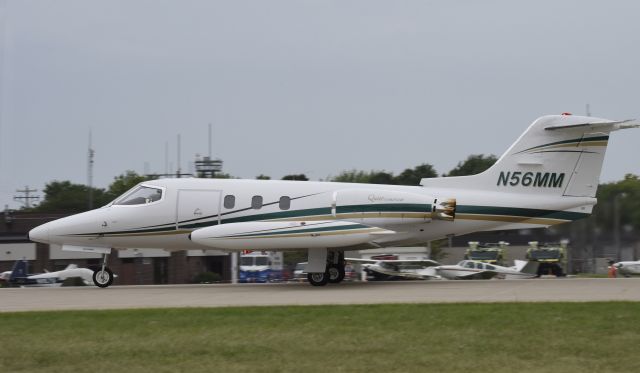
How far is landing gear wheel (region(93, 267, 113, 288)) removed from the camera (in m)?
26.3

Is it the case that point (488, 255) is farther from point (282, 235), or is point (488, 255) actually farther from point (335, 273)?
point (282, 235)

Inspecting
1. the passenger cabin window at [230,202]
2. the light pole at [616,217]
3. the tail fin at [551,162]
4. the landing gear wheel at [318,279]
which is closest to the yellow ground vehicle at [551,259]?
the light pole at [616,217]

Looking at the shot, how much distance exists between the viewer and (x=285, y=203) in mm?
25734

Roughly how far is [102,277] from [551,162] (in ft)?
46.2

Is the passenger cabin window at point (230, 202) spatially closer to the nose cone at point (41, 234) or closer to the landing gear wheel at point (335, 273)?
the landing gear wheel at point (335, 273)

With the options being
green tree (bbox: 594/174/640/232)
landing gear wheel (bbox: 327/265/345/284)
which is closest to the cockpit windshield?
landing gear wheel (bbox: 327/265/345/284)

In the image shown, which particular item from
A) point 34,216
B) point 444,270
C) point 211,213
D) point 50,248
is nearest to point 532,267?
point 444,270

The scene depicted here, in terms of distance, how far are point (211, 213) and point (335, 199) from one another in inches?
147

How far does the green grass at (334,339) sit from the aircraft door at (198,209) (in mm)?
8614

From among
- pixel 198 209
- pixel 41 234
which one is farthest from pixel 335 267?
pixel 41 234

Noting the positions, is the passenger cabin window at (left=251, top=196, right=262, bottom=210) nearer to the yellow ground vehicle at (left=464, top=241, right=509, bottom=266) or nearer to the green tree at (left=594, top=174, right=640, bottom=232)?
the green tree at (left=594, top=174, right=640, bottom=232)

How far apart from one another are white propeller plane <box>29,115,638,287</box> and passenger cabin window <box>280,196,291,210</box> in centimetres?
3

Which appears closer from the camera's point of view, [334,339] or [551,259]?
[334,339]

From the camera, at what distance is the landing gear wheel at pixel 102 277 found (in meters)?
26.3
